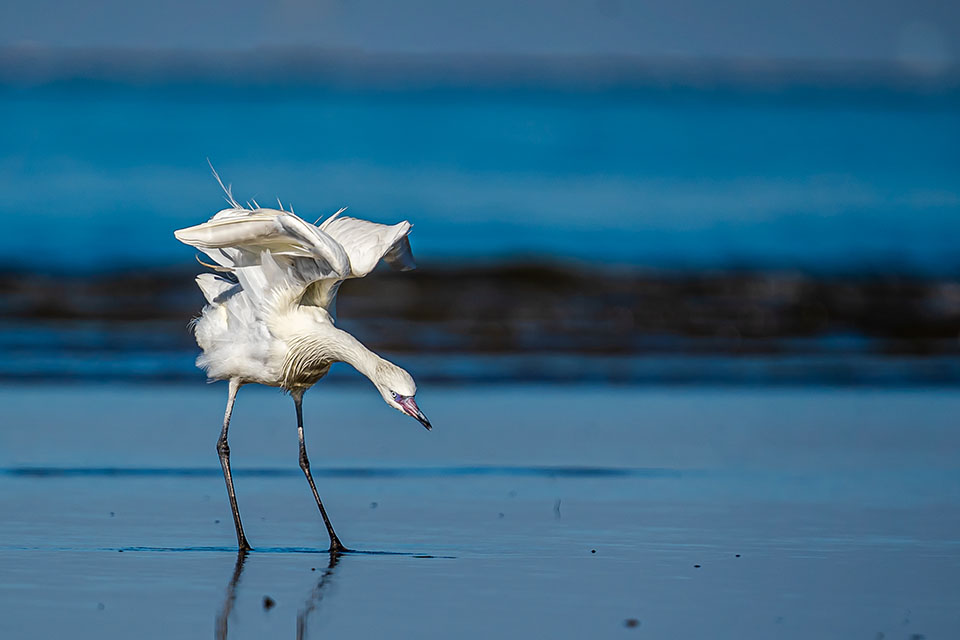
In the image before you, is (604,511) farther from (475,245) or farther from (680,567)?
(475,245)

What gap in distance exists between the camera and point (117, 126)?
56094mm

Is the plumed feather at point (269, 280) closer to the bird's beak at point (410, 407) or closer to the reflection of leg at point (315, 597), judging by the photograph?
the bird's beak at point (410, 407)

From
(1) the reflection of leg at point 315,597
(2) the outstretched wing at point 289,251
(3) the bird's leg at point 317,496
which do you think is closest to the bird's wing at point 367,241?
(2) the outstretched wing at point 289,251

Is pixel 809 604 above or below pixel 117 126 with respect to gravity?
below

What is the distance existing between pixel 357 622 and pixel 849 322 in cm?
1425

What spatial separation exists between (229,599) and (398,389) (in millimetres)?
1602

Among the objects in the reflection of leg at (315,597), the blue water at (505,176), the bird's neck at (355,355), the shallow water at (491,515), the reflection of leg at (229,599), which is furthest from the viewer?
the blue water at (505,176)

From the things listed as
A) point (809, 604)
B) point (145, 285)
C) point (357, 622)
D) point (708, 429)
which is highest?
point (145, 285)

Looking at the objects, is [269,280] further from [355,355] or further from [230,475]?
[230,475]

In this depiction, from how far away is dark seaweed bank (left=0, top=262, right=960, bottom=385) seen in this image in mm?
14367

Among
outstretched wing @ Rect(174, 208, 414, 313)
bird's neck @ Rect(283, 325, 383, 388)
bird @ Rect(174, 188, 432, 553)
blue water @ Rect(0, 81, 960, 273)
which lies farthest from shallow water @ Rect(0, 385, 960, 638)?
blue water @ Rect(0, 81, 960, 273)

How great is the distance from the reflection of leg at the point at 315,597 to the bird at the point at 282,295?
452 mm

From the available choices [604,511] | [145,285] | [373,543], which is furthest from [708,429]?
[145,285]

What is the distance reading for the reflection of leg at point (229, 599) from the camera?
5746 mm
